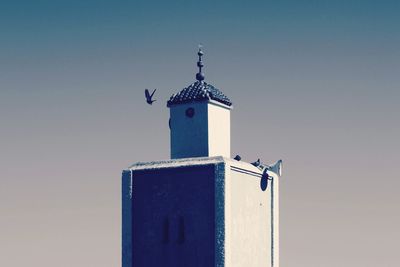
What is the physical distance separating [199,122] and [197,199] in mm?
2937

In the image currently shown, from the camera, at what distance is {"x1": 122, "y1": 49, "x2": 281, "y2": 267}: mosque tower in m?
26.5

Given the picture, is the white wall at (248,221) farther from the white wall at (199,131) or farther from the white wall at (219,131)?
the white wall at (199,131)

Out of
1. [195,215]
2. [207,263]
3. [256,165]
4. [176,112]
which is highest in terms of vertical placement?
[176,112]

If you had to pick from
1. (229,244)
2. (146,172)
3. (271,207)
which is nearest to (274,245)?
(271,207)

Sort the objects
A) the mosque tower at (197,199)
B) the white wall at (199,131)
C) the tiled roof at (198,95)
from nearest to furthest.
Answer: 1. the mosque tower at (197,199)
2. the white wall at (199,131)
3. the tiled roof at (198,95)

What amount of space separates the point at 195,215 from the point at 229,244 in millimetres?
1598

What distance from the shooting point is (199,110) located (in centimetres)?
2808

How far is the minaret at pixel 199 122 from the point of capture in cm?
2788

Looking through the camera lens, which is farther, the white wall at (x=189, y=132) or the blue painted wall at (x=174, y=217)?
the white wall at (x=189, y=132)

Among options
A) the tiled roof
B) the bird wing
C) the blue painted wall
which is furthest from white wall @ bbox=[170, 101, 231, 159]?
the bird wing

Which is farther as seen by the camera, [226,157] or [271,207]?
[271,207]

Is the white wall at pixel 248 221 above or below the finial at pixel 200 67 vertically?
below

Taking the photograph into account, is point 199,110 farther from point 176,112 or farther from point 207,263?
point 207,263

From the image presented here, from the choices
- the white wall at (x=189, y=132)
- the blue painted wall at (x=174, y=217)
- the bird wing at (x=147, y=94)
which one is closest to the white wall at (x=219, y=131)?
the white wall at (x=189, y=132)
